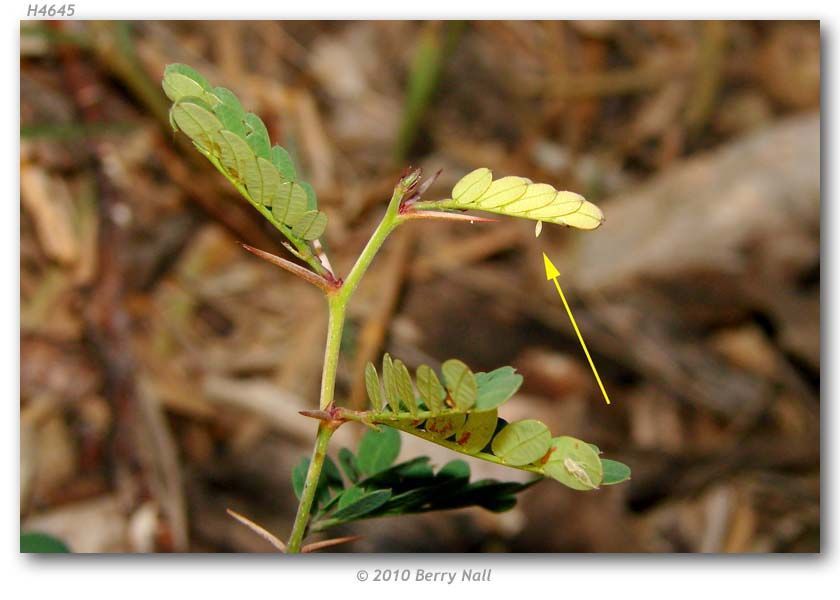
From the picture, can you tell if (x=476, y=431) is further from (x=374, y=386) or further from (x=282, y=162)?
(x=282, y=162)

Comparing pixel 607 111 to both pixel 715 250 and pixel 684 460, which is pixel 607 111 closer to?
pixel 715 250

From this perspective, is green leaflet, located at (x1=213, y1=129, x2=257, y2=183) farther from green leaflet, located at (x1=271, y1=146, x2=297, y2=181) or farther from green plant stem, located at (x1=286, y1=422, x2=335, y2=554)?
green plant stem, located at (x1=286, y1=422, x2=335, y2=554)

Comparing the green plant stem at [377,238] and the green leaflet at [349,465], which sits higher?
the green plant stem at [377,238]

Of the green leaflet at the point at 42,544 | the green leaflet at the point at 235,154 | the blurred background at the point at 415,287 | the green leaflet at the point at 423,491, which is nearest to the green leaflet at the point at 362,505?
the green leaflet at the point at 423,491

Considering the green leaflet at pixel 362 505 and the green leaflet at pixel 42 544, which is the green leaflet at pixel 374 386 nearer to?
the green leaflet at pixel 362 505

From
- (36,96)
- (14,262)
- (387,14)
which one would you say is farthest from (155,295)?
(387,14)
